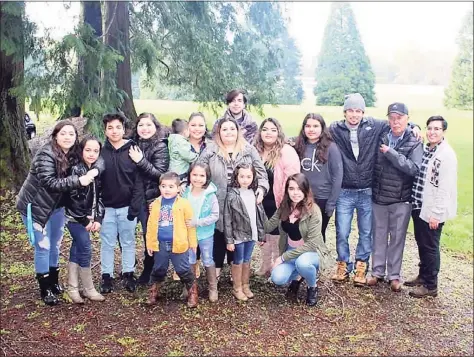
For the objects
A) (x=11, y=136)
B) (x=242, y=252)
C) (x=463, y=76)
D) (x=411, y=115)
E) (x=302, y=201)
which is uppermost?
(x=463, y=76)

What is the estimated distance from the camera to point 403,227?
14.5ft

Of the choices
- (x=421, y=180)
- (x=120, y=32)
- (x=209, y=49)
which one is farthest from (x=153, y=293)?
(x=209, y=49)

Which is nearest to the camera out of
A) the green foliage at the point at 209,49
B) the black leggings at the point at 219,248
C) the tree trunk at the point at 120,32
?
the black leggings at the point at 219,248

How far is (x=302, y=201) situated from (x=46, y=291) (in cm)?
224

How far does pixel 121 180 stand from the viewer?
13.0ft

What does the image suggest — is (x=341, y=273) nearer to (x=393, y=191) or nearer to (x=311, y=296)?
(x=311, y=296)

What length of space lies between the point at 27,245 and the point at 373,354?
159 inches

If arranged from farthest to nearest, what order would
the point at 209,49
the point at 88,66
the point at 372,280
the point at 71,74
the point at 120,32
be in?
the point at 209,49, the point at 120,32, the point at 71,74, the point at 88,66, the point at 372,280

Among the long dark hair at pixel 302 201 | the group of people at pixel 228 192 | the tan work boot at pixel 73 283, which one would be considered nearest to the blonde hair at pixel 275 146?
the group of people at pixel 228 192

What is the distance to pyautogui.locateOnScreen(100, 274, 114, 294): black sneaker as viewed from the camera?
14.0 ft

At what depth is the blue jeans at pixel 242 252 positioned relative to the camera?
409cm

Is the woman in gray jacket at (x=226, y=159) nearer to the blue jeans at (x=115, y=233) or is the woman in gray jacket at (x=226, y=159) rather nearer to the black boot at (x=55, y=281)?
the blue jeans at (x=115, y=233)

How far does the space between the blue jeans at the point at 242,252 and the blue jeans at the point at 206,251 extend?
208 millimetres

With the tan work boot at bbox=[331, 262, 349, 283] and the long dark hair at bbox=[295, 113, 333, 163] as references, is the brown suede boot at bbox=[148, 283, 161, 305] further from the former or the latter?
the tan work boot at bbox=[331, 262, 349, 283]
